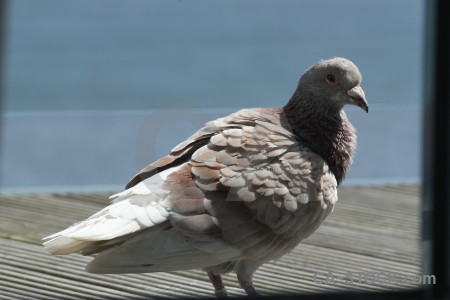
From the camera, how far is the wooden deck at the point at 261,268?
3.62 metres

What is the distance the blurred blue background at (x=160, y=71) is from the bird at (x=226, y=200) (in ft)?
4.60

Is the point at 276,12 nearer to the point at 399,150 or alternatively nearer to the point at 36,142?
the point at 399,150

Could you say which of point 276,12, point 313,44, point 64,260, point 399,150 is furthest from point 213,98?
point 276,12

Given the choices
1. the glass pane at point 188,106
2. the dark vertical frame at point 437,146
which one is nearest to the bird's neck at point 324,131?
the glass pane at point 188,106

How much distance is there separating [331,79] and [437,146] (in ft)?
5.24

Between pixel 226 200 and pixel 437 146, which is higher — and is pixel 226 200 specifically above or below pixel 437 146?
below

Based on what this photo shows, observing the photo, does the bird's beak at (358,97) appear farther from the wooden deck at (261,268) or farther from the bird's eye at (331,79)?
the wooden deck at (261,268)

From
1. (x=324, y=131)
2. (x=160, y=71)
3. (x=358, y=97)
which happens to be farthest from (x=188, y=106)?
(x=160, y=71)

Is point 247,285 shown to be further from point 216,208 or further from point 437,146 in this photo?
point 437,146

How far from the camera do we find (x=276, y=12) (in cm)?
762

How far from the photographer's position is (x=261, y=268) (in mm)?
4070

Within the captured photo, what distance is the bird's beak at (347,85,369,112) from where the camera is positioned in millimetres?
3508

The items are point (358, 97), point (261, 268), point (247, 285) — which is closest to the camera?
point (247, 285)

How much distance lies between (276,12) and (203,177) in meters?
4.63
